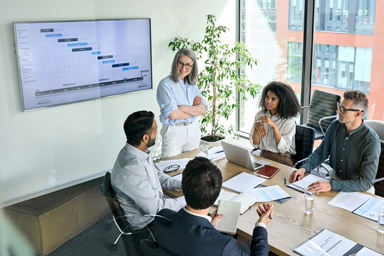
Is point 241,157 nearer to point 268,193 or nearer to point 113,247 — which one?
point 268,193

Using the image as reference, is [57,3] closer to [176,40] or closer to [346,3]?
[176,40]

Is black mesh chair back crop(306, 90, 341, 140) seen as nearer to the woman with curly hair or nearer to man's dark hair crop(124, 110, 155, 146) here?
the woman with curly hair

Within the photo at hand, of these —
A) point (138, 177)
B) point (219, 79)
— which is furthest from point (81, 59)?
point (219, 79)

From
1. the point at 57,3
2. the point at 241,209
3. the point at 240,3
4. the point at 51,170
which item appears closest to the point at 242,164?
the point at 241,209

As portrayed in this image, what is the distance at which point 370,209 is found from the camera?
2.24 meters

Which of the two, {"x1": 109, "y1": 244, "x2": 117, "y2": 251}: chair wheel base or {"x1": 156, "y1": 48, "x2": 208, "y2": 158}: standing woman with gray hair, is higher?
{"x1": 156, "y1": 48, "x2": 208, "y2": 158}: standing woman with gray hair

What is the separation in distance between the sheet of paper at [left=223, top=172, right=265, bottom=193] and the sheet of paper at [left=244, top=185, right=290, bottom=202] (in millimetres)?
59

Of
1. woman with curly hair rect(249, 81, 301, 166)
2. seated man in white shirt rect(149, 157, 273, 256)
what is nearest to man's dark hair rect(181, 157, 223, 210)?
seated man in white shirt rect(149, 157, 273, 256)

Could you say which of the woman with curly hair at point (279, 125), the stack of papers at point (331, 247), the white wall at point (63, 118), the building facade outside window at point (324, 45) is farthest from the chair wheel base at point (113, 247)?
the building facade outside window at point (324, 45)

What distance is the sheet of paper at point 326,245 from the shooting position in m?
1.89

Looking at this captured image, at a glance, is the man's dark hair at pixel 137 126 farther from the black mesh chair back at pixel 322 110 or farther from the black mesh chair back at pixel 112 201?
the black mesh chair back at pixel 322 110

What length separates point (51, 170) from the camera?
2.06 m

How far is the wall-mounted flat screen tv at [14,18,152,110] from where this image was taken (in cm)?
189

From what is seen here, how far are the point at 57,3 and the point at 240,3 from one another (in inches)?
142
